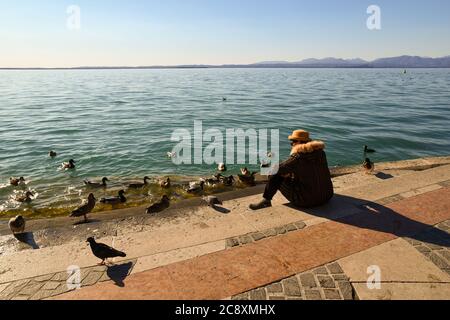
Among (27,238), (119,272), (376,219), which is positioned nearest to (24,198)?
(27,238)

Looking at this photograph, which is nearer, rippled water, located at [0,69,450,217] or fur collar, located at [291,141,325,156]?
fur collar, located at [291,141,325,156]

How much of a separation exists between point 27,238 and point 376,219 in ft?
23.9

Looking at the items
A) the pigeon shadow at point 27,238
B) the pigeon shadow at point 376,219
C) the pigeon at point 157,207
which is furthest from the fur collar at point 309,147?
the pigeon shadow at point 27,238

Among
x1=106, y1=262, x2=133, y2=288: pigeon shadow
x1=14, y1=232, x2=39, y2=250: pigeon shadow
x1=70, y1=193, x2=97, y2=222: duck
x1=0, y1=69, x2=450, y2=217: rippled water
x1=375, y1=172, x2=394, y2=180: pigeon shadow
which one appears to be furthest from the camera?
x1=0, y1=69, x2=450, y2=217: rippled water

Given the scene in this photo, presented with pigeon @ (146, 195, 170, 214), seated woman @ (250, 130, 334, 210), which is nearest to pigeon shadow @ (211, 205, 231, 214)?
seated woman @ (250, 130, 334, 210)

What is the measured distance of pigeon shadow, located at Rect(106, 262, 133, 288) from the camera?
4669 mm

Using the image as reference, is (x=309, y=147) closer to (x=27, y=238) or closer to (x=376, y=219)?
(x=376, y=219)

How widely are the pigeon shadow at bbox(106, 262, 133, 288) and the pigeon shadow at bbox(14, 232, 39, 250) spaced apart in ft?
7.50

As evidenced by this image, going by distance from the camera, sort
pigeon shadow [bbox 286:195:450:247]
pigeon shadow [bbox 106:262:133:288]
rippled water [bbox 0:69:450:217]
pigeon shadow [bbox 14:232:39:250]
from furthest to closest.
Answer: rippled water [bbox 0:69:450:217], pigeon shadow [bbox 14:232:39:250], pigeon shadow [bbox 286:195:450:247], pigeon shadow [bbox 106:262:133:288]

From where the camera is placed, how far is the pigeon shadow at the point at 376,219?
5.71 metres

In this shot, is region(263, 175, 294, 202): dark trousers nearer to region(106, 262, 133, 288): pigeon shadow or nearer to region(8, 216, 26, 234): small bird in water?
region(106, 262, 133, 288): pigeon shadow

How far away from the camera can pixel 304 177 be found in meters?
6.77
